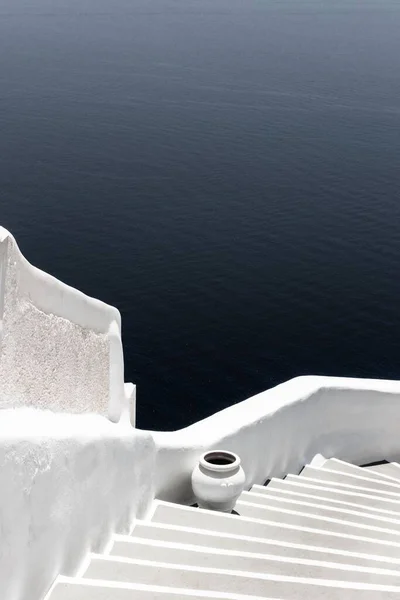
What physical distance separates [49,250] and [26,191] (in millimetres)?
8863

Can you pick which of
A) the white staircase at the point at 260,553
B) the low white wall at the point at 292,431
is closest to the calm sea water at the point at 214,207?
the low white wall at the point at 292,431

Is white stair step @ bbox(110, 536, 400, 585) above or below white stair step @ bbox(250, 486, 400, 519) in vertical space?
above

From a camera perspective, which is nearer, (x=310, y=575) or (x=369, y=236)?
(x=310, y=575)

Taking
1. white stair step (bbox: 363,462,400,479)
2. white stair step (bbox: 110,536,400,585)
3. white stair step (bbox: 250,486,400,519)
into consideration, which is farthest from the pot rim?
white stair step (bbox: 363,462,400,479)

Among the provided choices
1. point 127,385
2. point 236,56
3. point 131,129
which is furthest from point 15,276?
point 236,56

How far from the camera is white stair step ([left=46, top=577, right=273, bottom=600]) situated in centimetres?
510

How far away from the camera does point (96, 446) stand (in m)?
5.86

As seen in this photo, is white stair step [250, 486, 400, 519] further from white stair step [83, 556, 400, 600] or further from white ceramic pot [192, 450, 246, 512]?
white stair step [83, 556, 400, 600]

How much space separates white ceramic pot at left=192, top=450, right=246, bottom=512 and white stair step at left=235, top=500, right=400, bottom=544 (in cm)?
34

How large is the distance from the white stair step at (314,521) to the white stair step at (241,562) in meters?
1.35

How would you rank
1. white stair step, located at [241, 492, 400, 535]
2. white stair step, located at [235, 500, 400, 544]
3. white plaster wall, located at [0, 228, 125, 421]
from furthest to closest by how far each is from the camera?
white stair step, located at [241, 492, 400, 535] → white stair step, located at [235, 500, 400, 544] → white plaster wall, located at [0, 228, 125, 421]

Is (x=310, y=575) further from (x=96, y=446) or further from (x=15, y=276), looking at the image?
(x=15, y=276)

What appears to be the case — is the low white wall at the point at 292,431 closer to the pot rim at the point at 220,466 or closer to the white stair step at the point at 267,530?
the pot rim at the point at 220,466

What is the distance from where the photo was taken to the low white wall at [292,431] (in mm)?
8133
